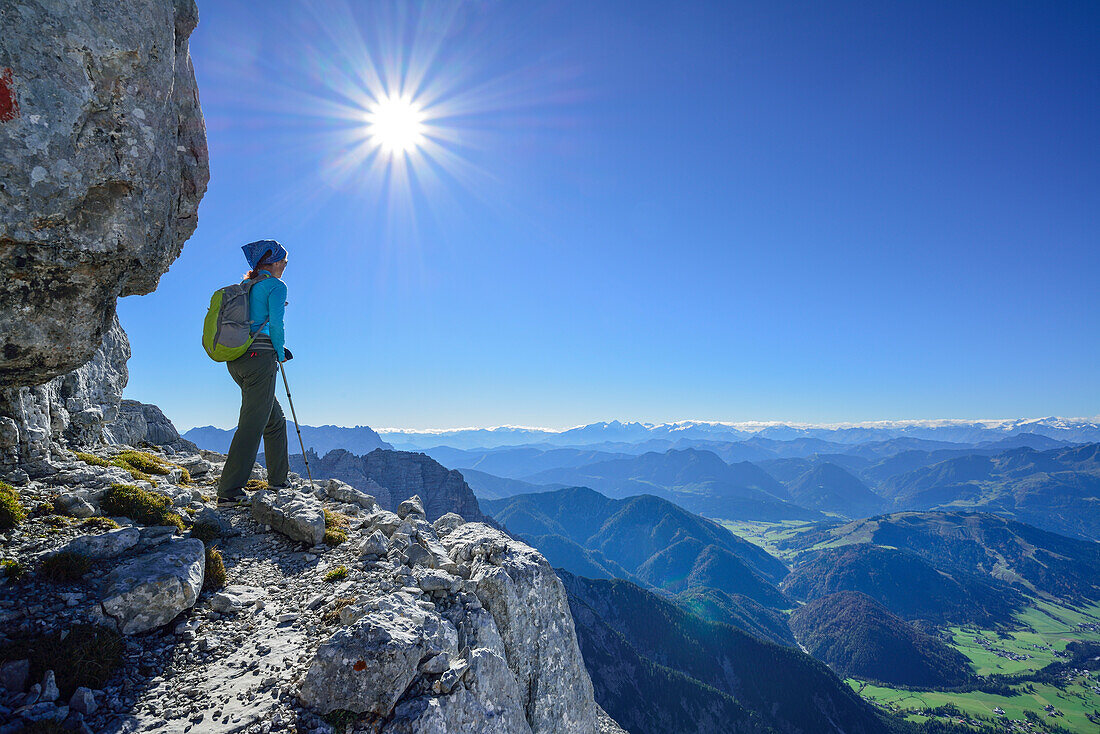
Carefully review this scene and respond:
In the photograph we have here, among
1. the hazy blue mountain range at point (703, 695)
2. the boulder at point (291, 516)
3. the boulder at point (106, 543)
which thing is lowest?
the hazy blue mountain range at point (703, 695)

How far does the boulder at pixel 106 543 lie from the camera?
6.75 metres

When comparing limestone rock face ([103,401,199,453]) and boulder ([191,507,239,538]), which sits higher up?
limestone rock face ([103,401,199,453])

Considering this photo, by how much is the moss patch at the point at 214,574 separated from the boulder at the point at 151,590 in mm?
526

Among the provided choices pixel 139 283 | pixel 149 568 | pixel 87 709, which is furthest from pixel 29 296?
pixel 87 709

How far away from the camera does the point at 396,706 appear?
6.11 meters

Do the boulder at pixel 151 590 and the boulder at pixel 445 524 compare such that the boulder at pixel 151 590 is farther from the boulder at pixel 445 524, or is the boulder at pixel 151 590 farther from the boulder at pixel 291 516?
the boulder at pixel 445 524

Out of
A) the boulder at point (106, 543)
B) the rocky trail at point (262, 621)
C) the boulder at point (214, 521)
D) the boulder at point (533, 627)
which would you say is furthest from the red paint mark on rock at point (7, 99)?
the boulder at point (533, 627)

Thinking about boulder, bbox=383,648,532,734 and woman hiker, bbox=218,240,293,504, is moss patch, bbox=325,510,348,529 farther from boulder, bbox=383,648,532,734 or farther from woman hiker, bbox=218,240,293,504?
boulder, bbox=383,648,532,734

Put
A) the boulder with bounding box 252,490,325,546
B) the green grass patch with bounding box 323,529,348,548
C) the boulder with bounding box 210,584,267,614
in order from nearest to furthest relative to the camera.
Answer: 1. the boulder with bounding box 210,584,267,614
2. the boulder with bounding box 252,490,325,546
3. the green grass patch with bounding box 323,529,348,548

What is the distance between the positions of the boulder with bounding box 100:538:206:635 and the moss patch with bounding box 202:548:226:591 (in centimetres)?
53

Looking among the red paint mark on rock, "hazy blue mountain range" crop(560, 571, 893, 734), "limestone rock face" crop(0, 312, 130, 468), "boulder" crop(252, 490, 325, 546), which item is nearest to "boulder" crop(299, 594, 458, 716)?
"boulder" crop(252, 490, 325, 546)

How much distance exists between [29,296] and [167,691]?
674 cm

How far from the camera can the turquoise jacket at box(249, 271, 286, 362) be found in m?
10.8

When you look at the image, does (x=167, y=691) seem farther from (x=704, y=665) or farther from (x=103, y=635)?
(x=704, y=665)
